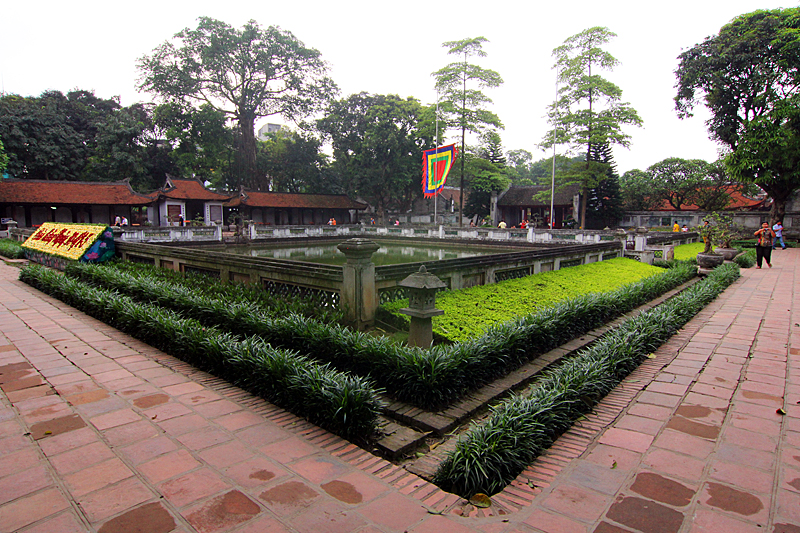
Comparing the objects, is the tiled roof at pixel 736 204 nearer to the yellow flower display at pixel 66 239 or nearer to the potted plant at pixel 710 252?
the potted plant at pixel 710 252

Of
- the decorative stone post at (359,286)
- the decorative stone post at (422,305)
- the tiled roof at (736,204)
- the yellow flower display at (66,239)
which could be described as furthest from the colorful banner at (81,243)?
the tiled roof at (736,204)

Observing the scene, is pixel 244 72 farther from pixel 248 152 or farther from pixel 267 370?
pixel 267 370

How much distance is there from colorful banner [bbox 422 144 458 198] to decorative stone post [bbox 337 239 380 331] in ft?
61.0

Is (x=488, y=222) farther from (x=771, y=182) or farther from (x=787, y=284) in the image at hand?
(x=787, y=284)

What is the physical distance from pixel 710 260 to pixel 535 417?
540 inches

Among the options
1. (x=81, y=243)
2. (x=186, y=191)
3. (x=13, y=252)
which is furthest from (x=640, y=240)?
(x=186, y=191)

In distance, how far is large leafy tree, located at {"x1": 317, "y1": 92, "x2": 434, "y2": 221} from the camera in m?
36.4

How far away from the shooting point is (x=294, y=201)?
38.2 metres

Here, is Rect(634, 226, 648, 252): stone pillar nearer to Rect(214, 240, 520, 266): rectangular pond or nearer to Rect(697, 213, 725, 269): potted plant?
Rect(697, 213, 725, 269): potted plant

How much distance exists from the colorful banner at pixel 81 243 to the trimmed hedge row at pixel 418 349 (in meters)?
6.21

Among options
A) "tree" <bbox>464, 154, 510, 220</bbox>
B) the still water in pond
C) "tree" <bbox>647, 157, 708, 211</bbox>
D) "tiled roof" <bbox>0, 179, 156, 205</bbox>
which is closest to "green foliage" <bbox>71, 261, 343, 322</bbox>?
the still water in pond

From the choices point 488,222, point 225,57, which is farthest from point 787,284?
point 225,57

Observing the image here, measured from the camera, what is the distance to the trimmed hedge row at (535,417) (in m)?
2.88

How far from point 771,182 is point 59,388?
118ft
